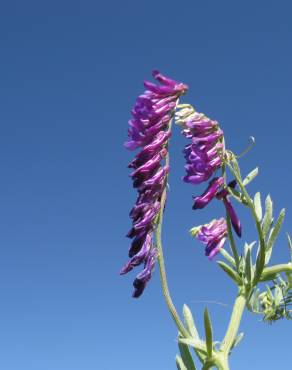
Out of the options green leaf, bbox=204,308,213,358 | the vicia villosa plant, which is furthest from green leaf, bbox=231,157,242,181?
green leaf, bbox=204,308,213,358

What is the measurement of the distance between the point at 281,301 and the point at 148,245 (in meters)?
1.26

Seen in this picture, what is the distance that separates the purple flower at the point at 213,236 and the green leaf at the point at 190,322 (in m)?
0.33

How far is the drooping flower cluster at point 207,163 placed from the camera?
8.96 feet

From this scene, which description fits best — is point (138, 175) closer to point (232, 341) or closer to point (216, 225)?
point (216, 225)

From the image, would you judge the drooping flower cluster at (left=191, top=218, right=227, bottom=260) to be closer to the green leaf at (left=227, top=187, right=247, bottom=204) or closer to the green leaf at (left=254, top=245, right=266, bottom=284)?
the green leaf at (left=227, top=187, right=247, bottom=204)

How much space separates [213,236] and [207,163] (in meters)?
0.42

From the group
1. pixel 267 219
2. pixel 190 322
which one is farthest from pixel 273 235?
pixel 190 322

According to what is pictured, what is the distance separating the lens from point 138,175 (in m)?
2.93

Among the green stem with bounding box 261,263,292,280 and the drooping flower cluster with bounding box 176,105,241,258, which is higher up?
the drooping flower cluster with bounding box 176,105,241,258

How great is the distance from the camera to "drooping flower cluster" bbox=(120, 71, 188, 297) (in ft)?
9.18

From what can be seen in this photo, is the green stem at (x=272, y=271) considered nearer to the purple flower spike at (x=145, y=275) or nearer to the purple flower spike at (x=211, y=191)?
the purple flower spike at (x=211, y=191)

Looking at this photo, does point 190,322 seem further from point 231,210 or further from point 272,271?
Result: point 231,210

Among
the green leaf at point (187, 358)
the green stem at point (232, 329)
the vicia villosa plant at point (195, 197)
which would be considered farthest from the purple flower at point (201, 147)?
the green leaf at point (187, 358)

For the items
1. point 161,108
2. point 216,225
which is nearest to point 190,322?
point 216,225
